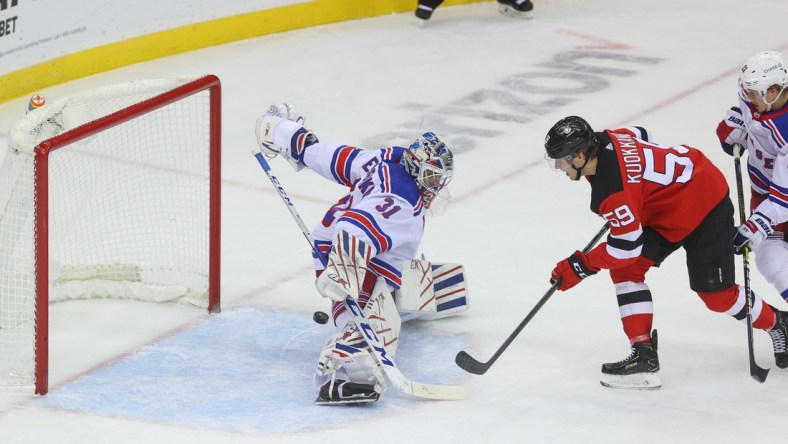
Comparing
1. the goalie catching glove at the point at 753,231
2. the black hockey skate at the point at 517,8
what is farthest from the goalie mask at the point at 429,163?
the black hockey skate at the point at 517,8

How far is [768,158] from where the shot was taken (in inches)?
156

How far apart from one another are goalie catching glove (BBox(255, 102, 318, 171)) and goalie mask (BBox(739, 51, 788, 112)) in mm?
1250

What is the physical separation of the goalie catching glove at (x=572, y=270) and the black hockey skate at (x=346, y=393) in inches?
23.1

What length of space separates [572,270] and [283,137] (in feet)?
3.18

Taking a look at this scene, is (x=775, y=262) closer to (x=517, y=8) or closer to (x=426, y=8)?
(x=426, y=8)

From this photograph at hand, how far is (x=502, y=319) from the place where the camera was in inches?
173

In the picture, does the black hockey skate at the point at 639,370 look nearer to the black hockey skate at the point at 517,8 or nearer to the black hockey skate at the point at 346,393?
the black hockey skate at the point at 346,393

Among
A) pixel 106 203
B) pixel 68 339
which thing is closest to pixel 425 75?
pixel 106 203

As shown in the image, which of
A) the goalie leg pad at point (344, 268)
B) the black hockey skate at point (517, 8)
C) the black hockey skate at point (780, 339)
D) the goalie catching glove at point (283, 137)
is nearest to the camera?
the goalie leg pad at point (344, 268)

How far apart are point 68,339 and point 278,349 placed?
24.8 inches

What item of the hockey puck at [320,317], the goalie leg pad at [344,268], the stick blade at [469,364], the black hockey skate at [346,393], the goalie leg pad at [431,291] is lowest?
the black hockey skate at [346,393]

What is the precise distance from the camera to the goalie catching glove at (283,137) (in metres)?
4.10

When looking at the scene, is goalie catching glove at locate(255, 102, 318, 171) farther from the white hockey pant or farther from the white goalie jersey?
the white hockey pant

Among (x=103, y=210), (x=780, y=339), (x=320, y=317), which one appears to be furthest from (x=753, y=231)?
(x=103, y=210)
